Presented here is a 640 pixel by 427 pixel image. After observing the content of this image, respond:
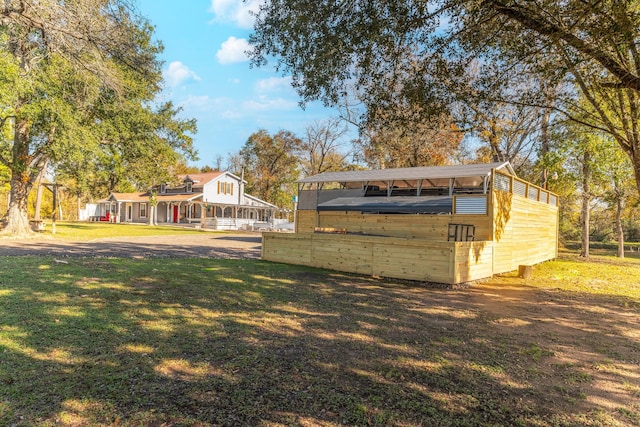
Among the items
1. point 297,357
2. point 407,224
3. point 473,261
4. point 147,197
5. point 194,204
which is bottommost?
point 297,357

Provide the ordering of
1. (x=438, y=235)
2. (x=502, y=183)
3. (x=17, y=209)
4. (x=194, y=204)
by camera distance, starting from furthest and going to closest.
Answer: (x=194, y=204) < (x=17, y=209) < (x=438, y=235) < (x=502, y=183)

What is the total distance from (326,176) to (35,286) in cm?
1438

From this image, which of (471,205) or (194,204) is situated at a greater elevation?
(194,204)

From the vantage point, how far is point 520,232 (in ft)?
39.4

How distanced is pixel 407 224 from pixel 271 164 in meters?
38.5

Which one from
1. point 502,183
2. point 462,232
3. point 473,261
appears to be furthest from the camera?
point 502,183

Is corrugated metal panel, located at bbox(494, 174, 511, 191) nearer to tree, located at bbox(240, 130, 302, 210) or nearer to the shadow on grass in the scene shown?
the shadow on grass

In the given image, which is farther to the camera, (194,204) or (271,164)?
(271,164)

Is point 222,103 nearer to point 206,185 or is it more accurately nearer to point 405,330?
point 405,330

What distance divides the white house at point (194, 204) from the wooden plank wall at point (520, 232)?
25.5 metres

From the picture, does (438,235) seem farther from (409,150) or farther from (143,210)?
(143,210)

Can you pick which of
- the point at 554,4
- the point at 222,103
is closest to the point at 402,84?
the point at 554,4

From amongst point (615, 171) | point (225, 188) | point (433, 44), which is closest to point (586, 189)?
point (615, 171)

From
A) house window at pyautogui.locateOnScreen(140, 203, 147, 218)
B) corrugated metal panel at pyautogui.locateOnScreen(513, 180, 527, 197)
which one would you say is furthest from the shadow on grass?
house window at pyautogui.locateOnScreen(140, 203, 147, 218)
